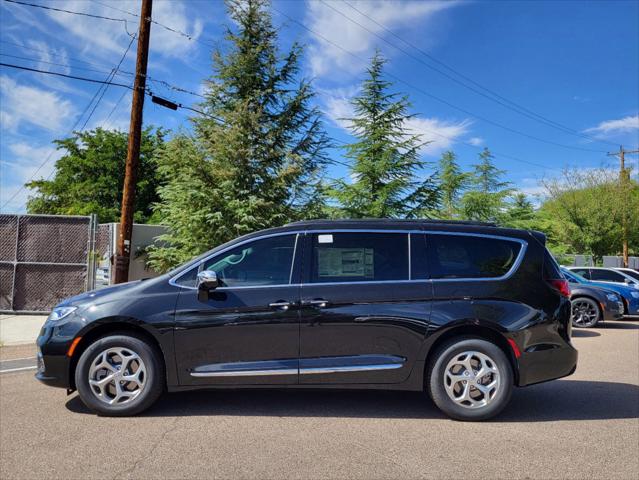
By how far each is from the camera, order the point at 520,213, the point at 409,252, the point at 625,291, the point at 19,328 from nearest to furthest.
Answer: the point at 409,252 < the point at 19,328 < the point at 625,291 < the point at 520,213

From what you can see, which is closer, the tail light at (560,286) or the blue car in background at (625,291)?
the tail light at (560,286)

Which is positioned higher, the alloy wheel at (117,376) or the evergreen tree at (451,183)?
the evergreen tree at (451,183)

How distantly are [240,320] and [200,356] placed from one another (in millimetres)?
482

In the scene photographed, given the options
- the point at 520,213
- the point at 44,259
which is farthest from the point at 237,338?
the point at 520,213

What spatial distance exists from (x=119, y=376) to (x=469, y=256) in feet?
11.3

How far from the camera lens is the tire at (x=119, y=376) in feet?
14.5

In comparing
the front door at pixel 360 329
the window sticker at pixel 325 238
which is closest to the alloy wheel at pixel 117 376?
the front door at pixel 360 329

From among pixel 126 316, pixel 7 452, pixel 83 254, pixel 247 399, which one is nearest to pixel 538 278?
pixel 247 399

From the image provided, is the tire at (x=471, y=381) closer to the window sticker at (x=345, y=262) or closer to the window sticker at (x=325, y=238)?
the window sticker at (x=345, y=262)

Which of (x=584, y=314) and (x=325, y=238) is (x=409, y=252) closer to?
(x=325, y=238)

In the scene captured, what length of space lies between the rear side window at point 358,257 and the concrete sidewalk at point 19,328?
6745 millimetres

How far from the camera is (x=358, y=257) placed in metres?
4.71

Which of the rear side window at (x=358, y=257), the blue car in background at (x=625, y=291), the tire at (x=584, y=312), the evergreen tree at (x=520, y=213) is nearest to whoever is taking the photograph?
the rear side window at (x=358, y=257)

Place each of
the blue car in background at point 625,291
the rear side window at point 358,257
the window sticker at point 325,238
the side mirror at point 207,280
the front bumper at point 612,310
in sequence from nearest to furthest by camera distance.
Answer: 1. the side mirror at point 207,280
2. the rear side window at point 358,257
3. the window sticker at point 325,238
4. the front bumper at point 612,310
5. the blue car in background at point 625,291
